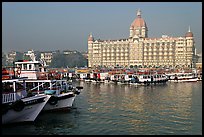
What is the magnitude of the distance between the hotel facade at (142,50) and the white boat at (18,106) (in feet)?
308

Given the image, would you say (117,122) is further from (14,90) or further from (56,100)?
(14,90)

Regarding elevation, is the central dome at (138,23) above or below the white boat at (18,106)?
above

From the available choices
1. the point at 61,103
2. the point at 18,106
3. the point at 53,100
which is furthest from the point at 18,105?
the point at 61,103

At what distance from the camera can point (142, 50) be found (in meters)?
112

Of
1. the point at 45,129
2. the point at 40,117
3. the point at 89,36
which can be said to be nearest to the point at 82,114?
the point at 40,117

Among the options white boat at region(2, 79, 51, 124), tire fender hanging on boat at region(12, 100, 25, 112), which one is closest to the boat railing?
white boat at region(2, 79, 51, 124)

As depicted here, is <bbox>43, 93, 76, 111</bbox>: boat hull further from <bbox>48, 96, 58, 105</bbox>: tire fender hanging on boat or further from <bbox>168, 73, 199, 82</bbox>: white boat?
<bbox>168, 73, 199, 82</bbox>: white boat

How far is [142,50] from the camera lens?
11200 cm

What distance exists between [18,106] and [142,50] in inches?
3889

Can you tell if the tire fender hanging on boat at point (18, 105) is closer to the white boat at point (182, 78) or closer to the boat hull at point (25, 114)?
the boat hull at point (25, 114)

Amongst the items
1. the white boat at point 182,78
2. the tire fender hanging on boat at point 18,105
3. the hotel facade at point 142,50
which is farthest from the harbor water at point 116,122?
the hotel facade at point 142,50

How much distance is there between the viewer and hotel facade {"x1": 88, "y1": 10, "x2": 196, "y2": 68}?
350 ft

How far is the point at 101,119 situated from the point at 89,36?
10977 cm

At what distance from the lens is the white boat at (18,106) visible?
50.3 feet
